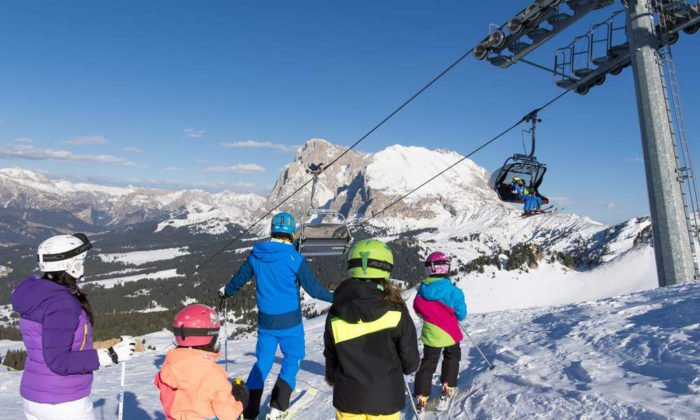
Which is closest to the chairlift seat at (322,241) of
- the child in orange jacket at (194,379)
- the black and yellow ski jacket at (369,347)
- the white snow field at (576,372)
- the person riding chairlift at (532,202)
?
the white snow field at (576,372)

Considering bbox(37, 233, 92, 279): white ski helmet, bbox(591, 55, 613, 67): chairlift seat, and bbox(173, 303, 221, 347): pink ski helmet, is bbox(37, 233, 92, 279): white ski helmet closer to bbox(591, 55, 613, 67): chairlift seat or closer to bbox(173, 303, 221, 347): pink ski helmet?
bbox(173, 303, 221, 347): pink ski helmet

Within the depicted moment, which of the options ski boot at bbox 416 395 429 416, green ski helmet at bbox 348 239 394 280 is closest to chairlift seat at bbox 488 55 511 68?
ski boot at bbox 416 395 429 416

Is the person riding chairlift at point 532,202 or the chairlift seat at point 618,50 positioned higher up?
the chairlift seat at point 618,50

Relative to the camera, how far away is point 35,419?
394 cm

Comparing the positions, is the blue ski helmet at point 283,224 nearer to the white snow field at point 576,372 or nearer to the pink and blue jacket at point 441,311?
the pink and blue jacket at point 441,311

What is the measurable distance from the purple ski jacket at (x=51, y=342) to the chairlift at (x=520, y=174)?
12.8 m

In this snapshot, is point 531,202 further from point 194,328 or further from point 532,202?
point 194,328

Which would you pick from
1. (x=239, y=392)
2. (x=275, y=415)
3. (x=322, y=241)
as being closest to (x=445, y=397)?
(x=275, y=415)

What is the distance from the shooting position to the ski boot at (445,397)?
6375mm

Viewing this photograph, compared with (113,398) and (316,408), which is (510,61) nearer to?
(316,408)

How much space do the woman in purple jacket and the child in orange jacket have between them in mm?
642

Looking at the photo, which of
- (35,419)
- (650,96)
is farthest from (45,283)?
(650,96)

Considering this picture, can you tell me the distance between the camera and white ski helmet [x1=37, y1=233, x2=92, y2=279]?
155 inches

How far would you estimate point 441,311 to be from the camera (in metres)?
6.73
